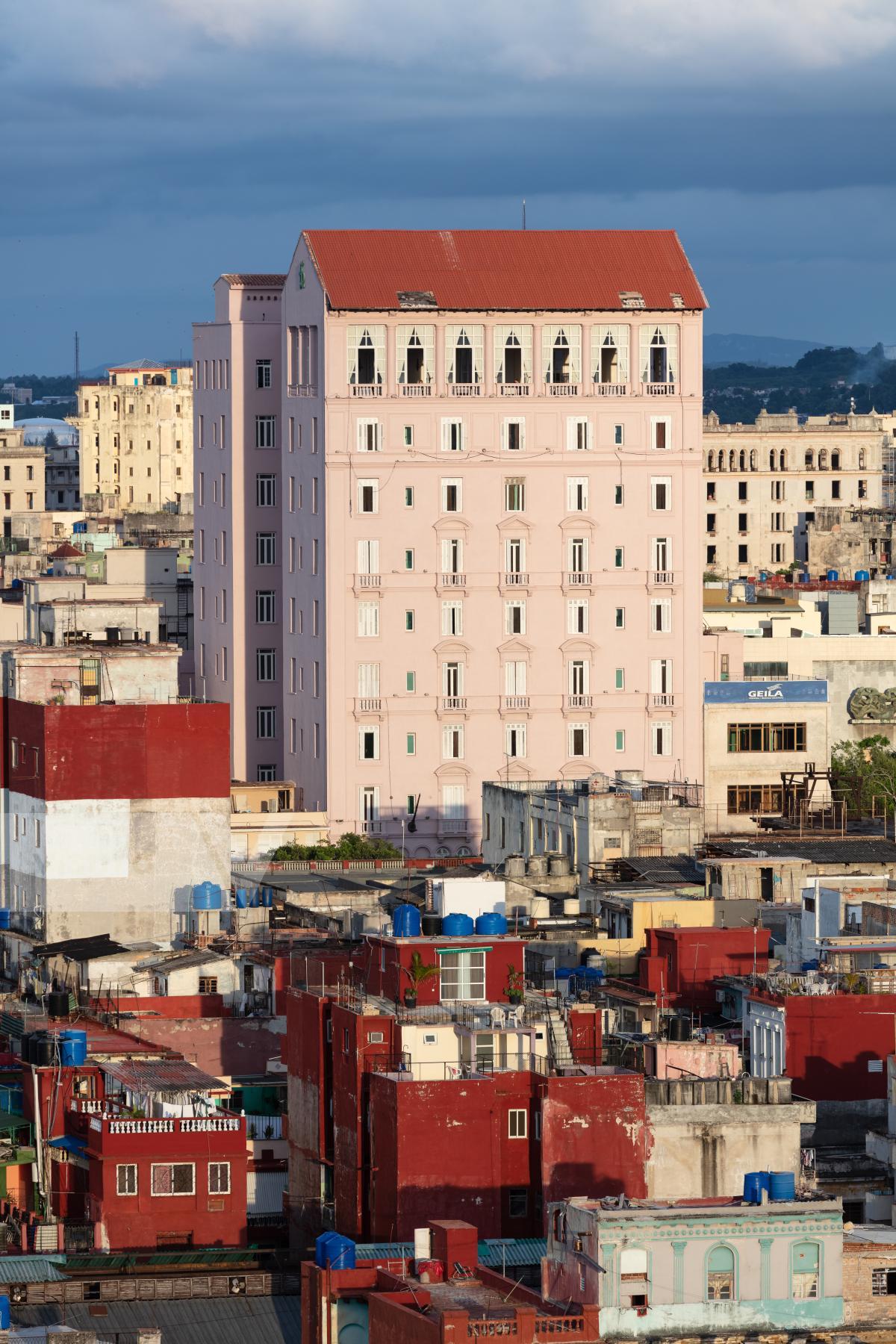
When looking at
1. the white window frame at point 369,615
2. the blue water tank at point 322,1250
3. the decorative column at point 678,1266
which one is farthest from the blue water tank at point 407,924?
the white window frame at point 369,615

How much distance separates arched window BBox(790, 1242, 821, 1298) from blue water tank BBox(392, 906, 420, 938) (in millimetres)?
20947

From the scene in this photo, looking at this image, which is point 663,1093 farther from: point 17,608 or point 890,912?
point 17,608

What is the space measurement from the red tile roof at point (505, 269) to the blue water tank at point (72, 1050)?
191ft

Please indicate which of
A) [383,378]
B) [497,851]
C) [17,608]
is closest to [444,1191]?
[497,851]

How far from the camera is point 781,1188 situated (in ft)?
193

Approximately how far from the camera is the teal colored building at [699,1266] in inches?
2201

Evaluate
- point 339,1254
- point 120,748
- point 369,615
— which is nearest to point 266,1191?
point 339,1254

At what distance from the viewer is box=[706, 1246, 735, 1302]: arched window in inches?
2227

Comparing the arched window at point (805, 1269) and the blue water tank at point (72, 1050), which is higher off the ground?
the blue water tank at point (72, 1050)

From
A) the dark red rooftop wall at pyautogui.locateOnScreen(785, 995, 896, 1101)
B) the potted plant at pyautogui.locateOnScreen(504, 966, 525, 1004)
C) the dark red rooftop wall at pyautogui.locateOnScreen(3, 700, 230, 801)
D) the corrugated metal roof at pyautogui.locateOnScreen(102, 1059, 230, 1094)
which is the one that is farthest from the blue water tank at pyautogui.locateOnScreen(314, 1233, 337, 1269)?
the dark red rooftop wall at pyautogui.locateOnScreen(3, 700, 230, 801)

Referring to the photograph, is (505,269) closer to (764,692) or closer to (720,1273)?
(764,692)

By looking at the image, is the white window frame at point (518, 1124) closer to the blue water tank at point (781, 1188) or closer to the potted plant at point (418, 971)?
the blue water tank at point (781, 1188)

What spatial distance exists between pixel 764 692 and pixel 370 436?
16636 mm

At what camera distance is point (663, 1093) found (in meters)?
66.3
